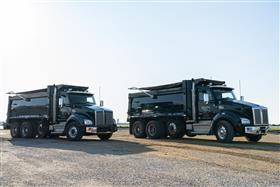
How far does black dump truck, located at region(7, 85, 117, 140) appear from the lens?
2191 centimetres

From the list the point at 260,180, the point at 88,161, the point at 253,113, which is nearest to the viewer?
the point at 260,180

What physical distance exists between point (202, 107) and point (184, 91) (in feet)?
4.71

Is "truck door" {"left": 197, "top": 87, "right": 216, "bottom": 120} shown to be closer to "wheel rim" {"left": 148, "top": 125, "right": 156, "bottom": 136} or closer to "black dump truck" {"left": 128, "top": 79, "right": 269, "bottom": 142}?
"black dump truck" {"left": 128, "top": 79, "right": 269, "bottom": 142}

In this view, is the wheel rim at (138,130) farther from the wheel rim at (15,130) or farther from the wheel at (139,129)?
the wheel rim at (15,130)

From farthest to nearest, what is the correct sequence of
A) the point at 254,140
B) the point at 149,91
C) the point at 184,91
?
the point at 149,91, the point at 184,91, the point at 254,140

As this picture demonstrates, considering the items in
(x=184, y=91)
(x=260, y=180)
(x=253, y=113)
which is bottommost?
(x=260, y=180)

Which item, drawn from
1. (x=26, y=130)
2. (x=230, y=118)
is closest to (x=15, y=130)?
(x=26, y=130)

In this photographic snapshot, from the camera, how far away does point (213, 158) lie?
1265 centimetres

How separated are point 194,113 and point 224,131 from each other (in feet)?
8.17

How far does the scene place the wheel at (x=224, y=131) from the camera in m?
18.5

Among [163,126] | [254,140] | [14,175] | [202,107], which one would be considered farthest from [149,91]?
[14,175]

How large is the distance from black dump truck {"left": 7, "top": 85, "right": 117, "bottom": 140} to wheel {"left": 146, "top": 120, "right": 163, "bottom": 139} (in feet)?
6.69

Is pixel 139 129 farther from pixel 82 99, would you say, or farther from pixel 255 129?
pixel 255 129

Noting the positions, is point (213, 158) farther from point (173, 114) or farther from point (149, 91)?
point (149, 91)
